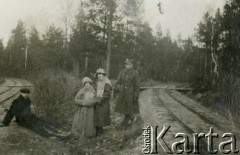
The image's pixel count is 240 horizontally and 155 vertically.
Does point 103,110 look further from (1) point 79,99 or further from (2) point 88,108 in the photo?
(1) point 79,99

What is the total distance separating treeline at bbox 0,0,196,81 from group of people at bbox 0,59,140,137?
163 inches

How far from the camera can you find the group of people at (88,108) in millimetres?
9789

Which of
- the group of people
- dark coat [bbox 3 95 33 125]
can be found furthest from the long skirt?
dark coat [bbox 3 95 33 125]

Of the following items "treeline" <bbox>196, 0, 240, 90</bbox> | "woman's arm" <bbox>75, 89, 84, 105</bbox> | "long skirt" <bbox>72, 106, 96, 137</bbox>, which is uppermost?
"treeline" <bbox>196, 0, 240, 90</bbox>

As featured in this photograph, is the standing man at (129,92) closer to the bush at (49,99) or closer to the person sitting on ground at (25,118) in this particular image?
the person sitting on ground at (25,118)

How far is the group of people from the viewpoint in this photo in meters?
9.79

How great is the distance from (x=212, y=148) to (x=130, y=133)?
8.50 ft

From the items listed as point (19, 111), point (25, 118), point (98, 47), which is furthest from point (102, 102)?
point (98, 47)

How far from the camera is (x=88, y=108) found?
1010 cm

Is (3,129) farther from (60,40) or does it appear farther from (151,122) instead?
(60,40)

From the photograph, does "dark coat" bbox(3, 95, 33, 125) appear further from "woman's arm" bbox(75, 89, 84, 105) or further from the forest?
the forest

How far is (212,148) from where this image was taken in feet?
27.3

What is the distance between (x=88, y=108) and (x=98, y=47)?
63.4ft

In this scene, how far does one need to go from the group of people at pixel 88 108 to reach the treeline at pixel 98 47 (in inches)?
163
